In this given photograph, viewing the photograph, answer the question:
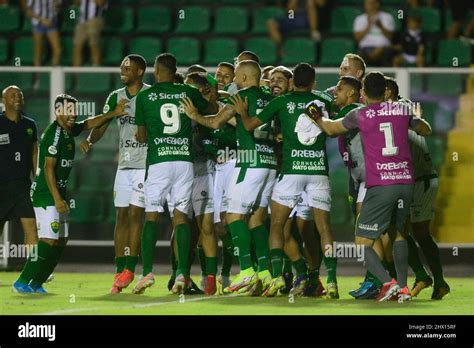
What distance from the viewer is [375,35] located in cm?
1689

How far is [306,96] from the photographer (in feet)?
35.6

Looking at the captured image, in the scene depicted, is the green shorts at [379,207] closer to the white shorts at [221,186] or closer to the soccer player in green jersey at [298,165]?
the soccer player in green jersey at [298,165]

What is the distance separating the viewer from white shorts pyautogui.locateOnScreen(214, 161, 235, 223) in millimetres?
11641

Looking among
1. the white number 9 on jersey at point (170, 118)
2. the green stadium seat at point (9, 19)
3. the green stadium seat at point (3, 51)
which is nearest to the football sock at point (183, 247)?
the white number 9 on jersey at point (170, 118)

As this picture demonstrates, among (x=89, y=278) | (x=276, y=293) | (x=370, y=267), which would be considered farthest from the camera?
(x=89, y=278)

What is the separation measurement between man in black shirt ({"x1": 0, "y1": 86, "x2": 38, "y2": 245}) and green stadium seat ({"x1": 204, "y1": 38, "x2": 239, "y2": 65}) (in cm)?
478

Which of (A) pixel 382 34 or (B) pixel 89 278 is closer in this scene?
(B) pixel 89 278

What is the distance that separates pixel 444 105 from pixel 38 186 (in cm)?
564

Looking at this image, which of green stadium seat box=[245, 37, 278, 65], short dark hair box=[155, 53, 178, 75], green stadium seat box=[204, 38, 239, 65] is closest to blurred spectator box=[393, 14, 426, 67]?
green stadium seat box=[245, 37, 278, 65]

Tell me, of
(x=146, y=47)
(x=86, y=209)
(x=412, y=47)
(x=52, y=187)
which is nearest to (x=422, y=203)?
(x=52, y=187)

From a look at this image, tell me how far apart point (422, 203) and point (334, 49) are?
6.42 meters

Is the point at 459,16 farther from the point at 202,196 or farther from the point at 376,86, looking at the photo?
the point at 376,86
